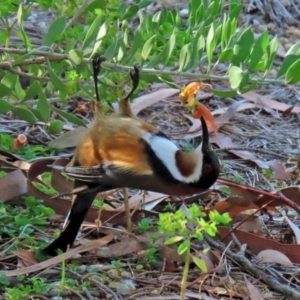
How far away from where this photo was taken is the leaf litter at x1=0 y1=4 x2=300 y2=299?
2.66 metres

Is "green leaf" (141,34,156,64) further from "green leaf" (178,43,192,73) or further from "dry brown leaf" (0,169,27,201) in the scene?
"dry brown leaf" (0,169,27,201)

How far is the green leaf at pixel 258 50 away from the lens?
2434mm

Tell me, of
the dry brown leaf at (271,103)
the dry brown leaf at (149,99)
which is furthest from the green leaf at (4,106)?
the dry brown leaf at (271,103)

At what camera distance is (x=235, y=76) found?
2344mm

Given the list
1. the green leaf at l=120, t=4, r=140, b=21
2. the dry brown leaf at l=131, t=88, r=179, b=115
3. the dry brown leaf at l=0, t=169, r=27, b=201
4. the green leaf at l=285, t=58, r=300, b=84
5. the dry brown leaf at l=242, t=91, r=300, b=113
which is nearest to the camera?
the green leaf at l=285, t=58, r=300, b=84

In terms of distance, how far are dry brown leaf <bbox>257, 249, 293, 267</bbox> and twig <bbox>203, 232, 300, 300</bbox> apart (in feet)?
0.21

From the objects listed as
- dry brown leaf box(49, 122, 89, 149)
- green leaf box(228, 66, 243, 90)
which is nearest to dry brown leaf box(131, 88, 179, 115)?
dry brown leaf box(49, 122, 89, 149)

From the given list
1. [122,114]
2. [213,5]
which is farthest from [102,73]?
[213,5]

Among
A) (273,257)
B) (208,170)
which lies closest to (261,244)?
(273,257)

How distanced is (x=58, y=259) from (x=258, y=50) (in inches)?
37.1

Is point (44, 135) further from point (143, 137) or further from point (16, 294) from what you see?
point (16, 294)

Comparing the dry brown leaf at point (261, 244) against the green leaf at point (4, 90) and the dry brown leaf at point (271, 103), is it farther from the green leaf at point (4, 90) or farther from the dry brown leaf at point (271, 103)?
the dry brown leaf at point (271, 103)

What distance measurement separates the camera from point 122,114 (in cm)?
291

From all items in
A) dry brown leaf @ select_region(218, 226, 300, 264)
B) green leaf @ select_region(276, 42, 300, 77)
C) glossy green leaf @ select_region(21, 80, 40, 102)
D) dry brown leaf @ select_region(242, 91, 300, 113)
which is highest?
green leaf @ select_region(276, 42, 300, 77)
